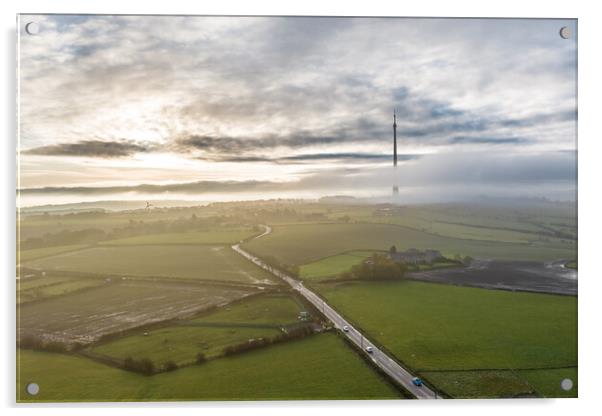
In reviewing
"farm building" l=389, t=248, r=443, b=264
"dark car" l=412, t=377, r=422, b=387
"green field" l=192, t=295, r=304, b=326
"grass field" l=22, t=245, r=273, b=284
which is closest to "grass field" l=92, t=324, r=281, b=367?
"green field" l=192, t=295, r=304, b=326

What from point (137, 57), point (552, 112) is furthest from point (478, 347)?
point (137, 57)

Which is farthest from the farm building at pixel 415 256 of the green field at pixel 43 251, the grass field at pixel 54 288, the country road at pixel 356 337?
the green field at pixel 43 251

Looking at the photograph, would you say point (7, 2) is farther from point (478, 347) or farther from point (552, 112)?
point (478, 347)

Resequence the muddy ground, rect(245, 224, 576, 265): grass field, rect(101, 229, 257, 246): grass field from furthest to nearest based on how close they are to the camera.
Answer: rect(245, 224, 576, 265): grass field → rect(101, 229, 257, 246): grass field → the muddy ground

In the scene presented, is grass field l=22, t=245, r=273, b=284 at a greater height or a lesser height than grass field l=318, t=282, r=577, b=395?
greater

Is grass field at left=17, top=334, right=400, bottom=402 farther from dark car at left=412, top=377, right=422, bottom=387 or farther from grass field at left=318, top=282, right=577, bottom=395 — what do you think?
grass field at left=318, top=282, right=577, bottom=395

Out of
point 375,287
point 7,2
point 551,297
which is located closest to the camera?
point 7,2
